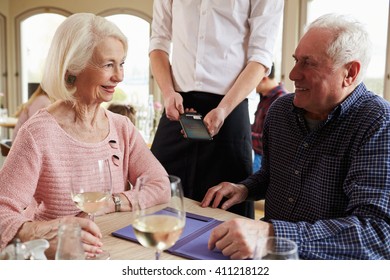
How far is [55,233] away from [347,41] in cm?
96

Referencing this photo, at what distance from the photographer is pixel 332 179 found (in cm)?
132

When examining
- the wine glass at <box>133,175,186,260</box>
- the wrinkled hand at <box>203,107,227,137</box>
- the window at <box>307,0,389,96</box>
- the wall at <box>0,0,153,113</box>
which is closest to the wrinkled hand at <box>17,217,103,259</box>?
the wine glass at <box>133,175,186,260</box>

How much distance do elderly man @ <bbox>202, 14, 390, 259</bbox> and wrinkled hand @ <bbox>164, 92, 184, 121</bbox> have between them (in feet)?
1.17

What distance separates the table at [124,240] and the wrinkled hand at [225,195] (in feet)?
0.12

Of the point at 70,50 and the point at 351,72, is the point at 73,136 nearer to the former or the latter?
the point at 70,50

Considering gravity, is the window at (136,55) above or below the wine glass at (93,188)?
below

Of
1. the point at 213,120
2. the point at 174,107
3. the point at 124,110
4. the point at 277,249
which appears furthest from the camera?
the point at 124,110

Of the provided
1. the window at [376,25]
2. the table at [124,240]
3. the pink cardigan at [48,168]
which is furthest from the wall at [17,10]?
the table at [124,240]

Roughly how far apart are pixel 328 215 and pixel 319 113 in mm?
332

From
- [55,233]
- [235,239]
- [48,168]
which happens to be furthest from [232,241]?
[48,168]

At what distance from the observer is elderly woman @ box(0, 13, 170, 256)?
4.10 feet

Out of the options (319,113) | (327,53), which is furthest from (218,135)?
(327,53)

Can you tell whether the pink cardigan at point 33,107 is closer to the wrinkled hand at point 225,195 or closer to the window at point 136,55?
the wrinkled hand at point 225,195

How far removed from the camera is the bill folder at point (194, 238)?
97 cm
